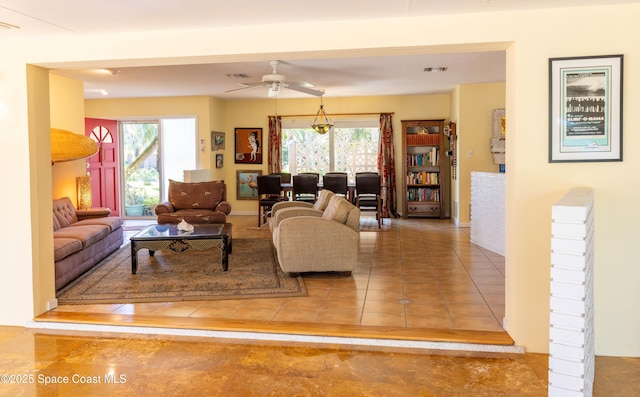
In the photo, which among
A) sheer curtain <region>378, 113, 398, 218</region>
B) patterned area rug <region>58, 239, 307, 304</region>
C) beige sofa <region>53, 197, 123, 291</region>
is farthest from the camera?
sheer curtain <region>378, 113, 398, 218</region>

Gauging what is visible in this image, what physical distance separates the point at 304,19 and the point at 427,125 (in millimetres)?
7034

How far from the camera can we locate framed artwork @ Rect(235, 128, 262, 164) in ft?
36.7

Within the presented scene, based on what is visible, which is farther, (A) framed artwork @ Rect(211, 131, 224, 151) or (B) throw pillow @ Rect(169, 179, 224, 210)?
Result: (A) framed artwork @ Rect(211, 131, 224, 151)

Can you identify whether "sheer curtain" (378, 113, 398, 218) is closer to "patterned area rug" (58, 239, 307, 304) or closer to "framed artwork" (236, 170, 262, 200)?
"framed artwork" (236, 170, 262, 200)

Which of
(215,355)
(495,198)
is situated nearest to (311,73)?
(495,198)

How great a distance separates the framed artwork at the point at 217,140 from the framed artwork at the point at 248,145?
0.43 meters

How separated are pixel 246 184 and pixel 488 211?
574cm

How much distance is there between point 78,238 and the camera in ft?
18.3

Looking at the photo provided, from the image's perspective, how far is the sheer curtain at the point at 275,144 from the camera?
1104 cm

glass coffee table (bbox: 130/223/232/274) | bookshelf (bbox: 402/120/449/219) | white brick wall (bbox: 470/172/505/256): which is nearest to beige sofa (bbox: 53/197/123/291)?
glass coffee table (bbox: 130/223/232/274)

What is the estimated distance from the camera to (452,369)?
3.27 metres

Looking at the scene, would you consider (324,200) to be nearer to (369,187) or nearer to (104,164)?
(369,187)

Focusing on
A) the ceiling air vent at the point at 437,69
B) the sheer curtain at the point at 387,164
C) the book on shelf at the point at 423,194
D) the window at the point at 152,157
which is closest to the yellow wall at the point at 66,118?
the window at the point at 152,157

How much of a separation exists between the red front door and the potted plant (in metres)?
0.23
